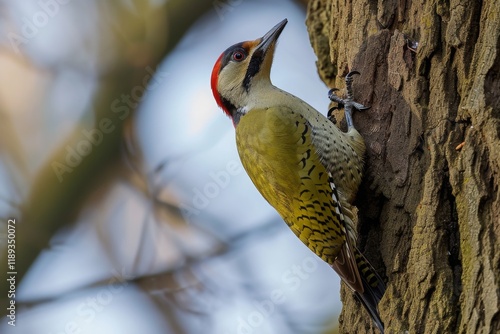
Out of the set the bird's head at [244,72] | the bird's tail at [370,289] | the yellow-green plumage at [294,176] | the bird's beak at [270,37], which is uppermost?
the bird's beak at [270,37]

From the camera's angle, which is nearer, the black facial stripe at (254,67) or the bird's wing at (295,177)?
the bird's wing at (295,177)

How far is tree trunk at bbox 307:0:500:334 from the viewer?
8.64ft

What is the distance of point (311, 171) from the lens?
376cm

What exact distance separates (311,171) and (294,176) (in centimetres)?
10

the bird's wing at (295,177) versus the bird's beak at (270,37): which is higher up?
the bird's beak at (270,37)

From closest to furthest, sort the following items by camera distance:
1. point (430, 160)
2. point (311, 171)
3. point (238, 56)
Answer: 1. point (430, 160)
2. point (311, 171)
3. point (238, 56)

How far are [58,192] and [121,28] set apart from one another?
1.69 m

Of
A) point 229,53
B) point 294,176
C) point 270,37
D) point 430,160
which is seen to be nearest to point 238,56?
point 229,53

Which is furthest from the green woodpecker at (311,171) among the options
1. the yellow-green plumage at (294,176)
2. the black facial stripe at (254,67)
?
the black facial stripe at (254,67)

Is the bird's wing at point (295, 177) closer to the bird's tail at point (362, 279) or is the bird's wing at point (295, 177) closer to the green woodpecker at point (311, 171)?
the green woodpecker at point (311, 171)

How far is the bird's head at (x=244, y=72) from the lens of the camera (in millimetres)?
4367

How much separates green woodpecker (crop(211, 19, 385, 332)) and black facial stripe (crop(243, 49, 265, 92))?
0.14 m

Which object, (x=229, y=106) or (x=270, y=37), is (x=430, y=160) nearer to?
(x=270, y=37)

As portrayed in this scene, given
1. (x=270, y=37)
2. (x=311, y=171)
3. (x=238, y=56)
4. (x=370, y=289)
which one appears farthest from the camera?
(x=238, y=56)
